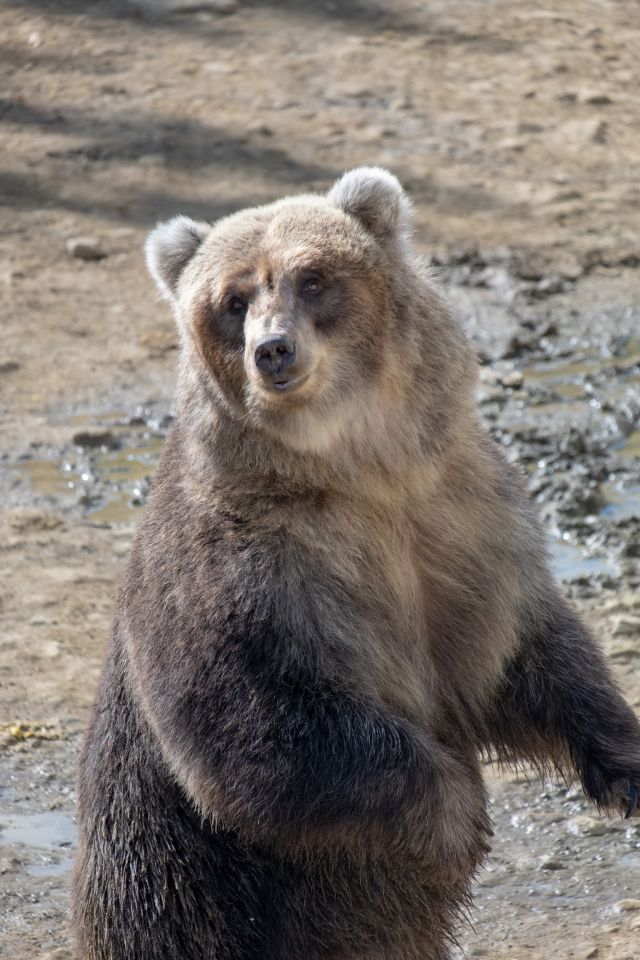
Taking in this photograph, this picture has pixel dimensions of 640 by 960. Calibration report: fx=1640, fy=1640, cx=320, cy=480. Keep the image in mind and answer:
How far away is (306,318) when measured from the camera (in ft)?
15.7

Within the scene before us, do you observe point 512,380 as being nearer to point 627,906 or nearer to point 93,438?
point 93,438

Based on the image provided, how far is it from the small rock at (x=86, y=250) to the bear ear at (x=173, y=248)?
20.9 ft

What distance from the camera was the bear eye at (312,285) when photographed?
483 centimetres

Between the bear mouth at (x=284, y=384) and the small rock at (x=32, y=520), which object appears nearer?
the bear mouth at (x=284, y=384)

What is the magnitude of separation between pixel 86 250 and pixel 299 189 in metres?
1.58

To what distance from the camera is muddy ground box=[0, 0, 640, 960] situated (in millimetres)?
6281

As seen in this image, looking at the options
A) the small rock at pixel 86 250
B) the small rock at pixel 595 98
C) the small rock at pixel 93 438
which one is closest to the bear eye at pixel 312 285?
the small rock at pixel 93 438

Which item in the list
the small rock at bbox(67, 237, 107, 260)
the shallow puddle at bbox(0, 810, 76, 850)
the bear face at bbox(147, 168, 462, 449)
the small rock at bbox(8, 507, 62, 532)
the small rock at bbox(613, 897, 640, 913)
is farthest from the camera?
the small rock at bbox(67, 237, 107, 260)

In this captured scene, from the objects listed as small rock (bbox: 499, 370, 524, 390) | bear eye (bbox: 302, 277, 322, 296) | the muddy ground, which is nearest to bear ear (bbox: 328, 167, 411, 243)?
bear eye (bbox: 302, 277, 322, 296)

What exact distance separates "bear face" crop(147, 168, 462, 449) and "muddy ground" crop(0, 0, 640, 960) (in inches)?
78.2

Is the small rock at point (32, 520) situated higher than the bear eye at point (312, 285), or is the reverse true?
the bear eye at point (312, 285)

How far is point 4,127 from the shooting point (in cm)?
1326

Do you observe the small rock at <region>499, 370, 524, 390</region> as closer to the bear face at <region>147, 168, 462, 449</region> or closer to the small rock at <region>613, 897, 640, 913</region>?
the small rock at <region>613, 897, 640, 913</region>

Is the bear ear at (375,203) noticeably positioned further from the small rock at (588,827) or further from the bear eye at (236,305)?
the small rock at (588,827)
